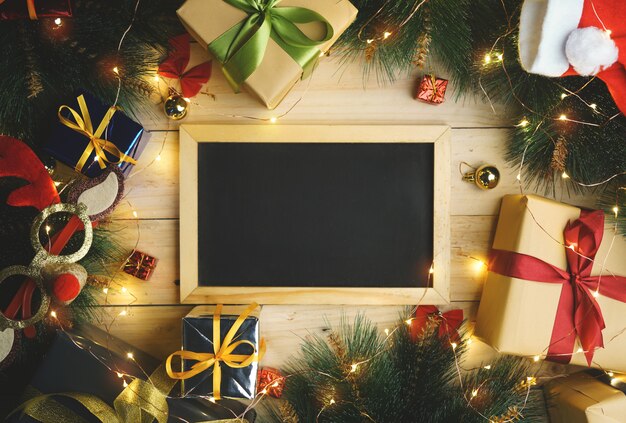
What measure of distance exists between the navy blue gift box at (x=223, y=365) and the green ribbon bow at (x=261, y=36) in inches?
Result: 21.8

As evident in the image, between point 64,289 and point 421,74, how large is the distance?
3.17ft

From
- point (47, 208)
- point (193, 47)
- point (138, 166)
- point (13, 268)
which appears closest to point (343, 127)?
point (193, 47)

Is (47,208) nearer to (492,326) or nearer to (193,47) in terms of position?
(193,47)

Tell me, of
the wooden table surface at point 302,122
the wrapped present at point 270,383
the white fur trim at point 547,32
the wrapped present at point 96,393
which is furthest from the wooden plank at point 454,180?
the wrapped present at point 270,383

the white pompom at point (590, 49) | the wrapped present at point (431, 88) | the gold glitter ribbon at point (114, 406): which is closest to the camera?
the white pompom at point (590, 49)

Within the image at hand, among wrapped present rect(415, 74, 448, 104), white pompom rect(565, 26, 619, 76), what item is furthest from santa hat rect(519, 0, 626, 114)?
wrapped present rect(415, 74, 448, 104)

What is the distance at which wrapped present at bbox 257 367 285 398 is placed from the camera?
1.24m

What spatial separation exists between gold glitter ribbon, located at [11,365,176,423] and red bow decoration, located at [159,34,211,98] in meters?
0.70

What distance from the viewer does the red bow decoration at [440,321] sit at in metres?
1.22

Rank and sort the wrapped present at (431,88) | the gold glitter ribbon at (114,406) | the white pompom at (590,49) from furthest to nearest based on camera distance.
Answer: the wrapped present at (431,88)
the gold glitter ribbon at (114,406)
the white pompom at (590,49)

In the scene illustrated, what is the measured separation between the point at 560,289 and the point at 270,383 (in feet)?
2.39

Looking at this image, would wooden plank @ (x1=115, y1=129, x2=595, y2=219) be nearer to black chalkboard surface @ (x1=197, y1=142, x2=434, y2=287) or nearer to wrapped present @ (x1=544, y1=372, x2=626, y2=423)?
black chalkboard surface @ (x1=197, y1=142, x2=434, y2=287)

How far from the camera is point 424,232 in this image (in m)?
1.23

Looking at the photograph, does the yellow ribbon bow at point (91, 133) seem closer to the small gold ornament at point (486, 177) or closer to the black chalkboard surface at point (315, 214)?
the black chalkboard surface at point (315, 214)
